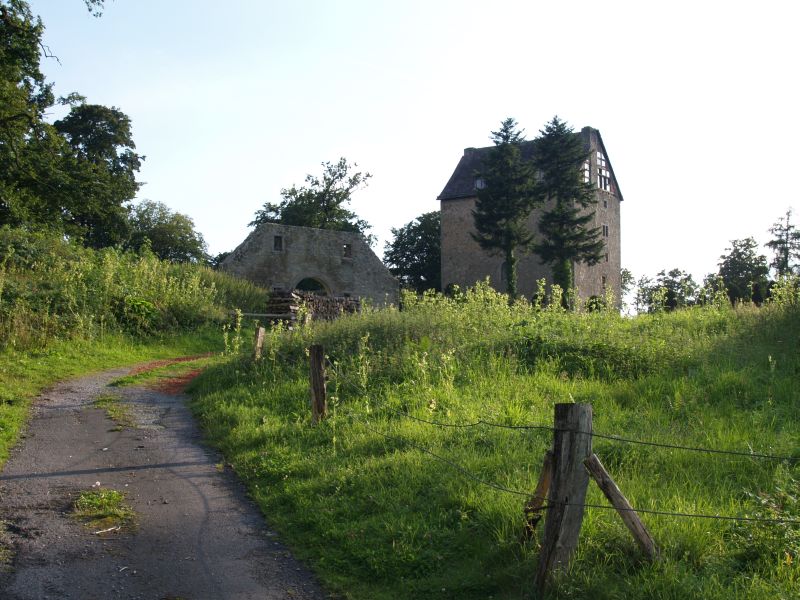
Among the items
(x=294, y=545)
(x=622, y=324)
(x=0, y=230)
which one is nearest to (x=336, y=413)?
(x=294, y=545)

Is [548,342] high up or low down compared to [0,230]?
down

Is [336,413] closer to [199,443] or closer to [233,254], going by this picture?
[199,443]

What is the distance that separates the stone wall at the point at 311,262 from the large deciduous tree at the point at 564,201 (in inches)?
417

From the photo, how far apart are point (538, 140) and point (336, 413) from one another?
138ft

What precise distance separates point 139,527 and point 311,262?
3720cm

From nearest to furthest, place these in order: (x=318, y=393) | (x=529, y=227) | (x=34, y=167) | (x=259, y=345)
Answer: (x=318, y=393)
(x=259, y=345)
(x=34, y=167)
(x=529, y=227)

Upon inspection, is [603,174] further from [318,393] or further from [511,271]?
[318,393]

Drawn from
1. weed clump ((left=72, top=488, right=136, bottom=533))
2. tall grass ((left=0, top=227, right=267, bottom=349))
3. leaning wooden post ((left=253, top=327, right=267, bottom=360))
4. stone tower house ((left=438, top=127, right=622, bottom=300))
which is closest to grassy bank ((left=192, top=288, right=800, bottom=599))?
leaning wooden post ((left=253, top=327, right=267, bottom=360))

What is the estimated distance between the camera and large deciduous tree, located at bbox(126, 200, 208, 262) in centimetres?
6800

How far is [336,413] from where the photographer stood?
10281mm

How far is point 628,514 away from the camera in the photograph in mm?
5090

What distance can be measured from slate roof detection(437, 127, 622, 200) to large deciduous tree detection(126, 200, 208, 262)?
80.4 feet

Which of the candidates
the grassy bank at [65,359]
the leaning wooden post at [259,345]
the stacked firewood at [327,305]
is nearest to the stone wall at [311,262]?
the stacked firewood at [327,305]

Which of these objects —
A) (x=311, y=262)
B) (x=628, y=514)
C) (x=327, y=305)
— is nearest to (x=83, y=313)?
(x=327, y=305)
